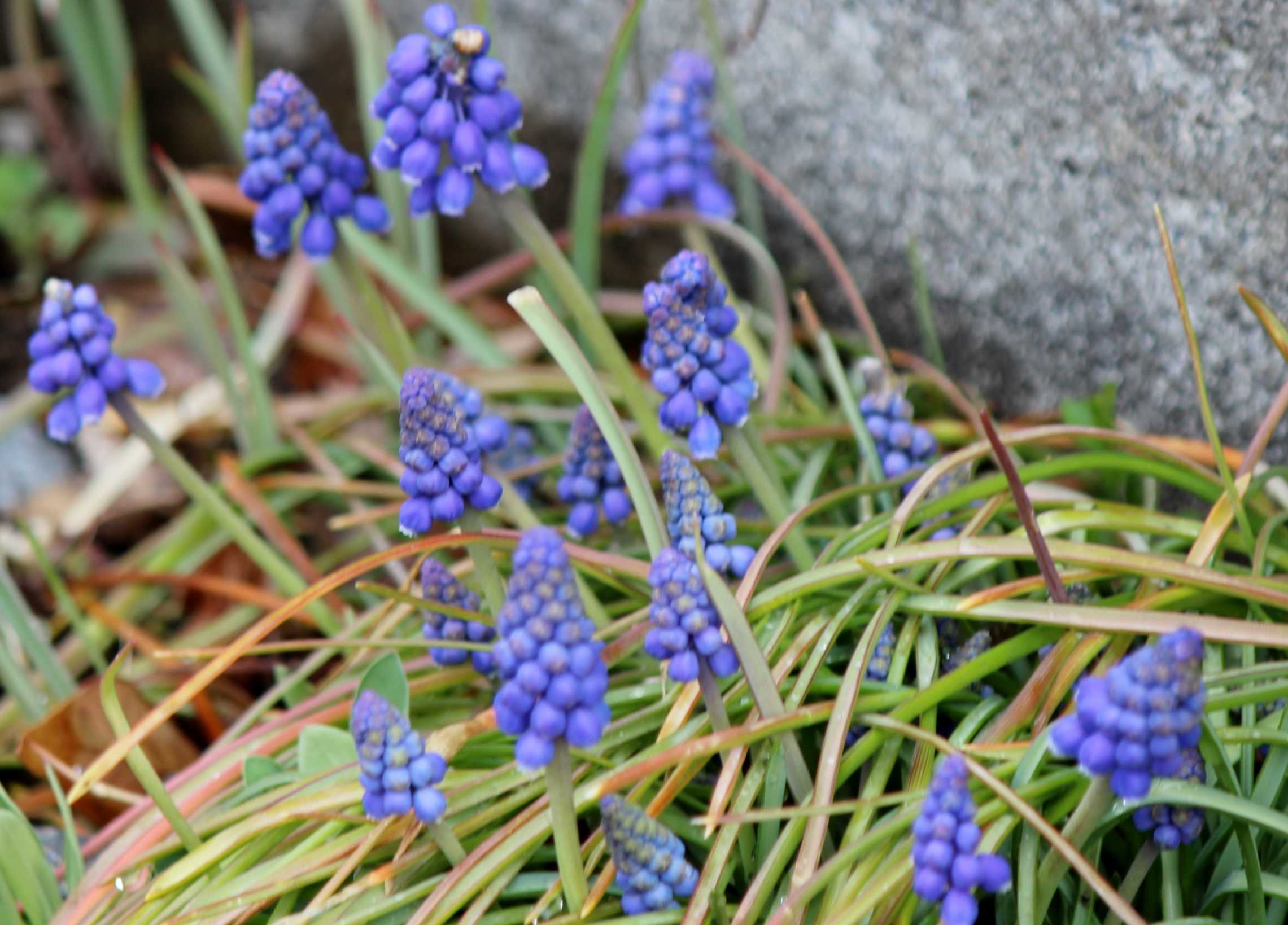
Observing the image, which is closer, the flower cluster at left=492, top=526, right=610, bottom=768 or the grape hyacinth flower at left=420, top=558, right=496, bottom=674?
the flower cluster at left=492, top=526, right=610, bottom=768

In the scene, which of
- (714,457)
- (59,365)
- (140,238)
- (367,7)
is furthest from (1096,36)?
(140,238)

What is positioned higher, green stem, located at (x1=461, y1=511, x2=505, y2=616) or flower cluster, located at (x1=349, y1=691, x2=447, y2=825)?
green stem, located at (x1=461, y1=511, x2=505, y2=616)

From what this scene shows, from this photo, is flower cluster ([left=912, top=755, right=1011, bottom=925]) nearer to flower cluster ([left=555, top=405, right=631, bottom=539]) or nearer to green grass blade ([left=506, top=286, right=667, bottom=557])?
green grass blade ([left=506, top=286, right=667, bottom=557])

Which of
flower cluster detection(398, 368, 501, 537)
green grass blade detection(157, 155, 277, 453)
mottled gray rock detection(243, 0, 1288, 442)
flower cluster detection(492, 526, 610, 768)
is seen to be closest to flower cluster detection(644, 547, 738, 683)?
flower cluster detection(492, 526, 610, 768)

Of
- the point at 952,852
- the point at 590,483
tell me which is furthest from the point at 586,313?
the point at 952,852

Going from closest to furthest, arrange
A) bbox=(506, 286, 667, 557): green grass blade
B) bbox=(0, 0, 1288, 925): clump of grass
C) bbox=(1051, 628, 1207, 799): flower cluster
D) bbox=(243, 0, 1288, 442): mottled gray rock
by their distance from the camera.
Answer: bbox=(1051, 628, 1207, 799): flower cluster < bbox=(0, 0, 1288, 925): clump of grass < bbox=(506, 286, 667, 557): green grass blade < bbox=(243, 0, 1288, 442): mottled gray rock

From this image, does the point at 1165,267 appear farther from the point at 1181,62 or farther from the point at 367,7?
the point at 367,7

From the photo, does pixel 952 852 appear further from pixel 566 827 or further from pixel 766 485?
pixel 766 485
